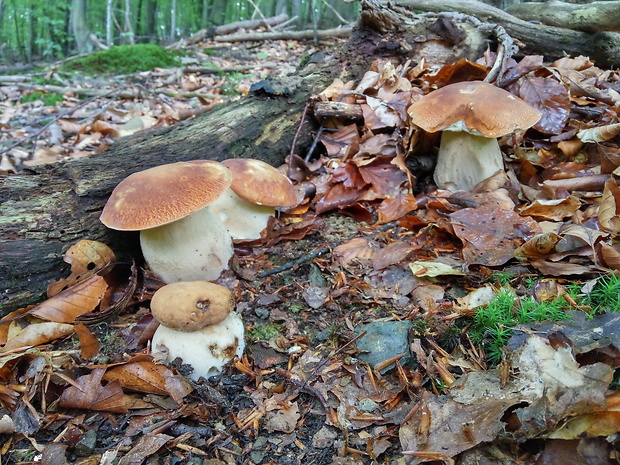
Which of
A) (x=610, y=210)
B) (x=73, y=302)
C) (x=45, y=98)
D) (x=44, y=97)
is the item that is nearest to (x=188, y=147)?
(x=73, y=302)

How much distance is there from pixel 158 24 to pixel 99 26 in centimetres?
382

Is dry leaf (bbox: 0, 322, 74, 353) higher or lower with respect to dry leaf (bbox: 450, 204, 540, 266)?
lower

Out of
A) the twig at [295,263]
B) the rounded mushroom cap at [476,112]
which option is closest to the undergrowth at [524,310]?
the twig at [295,263]

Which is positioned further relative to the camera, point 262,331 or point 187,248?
point 187,248

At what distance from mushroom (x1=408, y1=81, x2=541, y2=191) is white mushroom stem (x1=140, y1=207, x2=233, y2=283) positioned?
1585 millimetres

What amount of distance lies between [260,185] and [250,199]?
0.12m

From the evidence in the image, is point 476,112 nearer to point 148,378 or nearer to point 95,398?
point 148,378

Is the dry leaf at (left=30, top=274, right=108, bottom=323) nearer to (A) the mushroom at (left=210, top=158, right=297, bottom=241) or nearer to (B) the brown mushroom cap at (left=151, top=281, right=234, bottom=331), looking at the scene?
(B) the brown mushroom cap at (left=151, top=281, right=234, bottom=331)

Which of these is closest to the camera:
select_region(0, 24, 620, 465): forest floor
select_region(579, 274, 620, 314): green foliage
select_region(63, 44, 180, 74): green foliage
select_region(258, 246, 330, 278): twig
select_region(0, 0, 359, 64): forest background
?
select_region(0, 24, 620, 465): forest floor

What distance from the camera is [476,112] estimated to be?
2.75 metres

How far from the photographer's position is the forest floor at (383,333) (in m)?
1.45

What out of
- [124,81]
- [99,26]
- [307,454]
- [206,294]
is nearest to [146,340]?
[206,294]

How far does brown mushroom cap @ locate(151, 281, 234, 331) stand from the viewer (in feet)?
6.03

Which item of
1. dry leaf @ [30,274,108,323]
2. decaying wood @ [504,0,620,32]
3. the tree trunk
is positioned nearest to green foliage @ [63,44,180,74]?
the tree trunk
